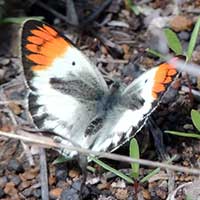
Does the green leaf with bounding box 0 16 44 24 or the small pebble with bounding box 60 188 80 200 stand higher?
the green leaf with bounding box 0 16 44 24

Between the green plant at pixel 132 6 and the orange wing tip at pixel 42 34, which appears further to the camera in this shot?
the green plant at pixel 132 6

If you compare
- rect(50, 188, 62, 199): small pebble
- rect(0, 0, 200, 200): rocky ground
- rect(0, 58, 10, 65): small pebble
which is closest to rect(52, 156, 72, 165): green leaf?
rect(0, 0, 200, 200): rocky ground

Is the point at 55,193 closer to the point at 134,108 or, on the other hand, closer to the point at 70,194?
the point at 70,194

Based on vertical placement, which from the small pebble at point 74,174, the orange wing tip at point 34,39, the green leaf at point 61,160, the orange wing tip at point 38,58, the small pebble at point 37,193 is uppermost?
the orange wing tip at point 34,39

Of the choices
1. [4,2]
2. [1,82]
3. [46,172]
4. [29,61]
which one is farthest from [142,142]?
[4,2]

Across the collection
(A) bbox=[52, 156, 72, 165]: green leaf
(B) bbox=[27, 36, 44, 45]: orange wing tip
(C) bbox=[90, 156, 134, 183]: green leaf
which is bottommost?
(A) bbox=[52, 156, 72, 165]: green leaf

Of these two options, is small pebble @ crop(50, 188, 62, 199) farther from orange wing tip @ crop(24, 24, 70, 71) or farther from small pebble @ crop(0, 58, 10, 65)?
small pebble @ crop(0, 58, 10, 65)

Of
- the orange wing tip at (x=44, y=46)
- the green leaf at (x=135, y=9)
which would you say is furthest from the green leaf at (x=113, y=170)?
the green leaf at (x=135, y=9)

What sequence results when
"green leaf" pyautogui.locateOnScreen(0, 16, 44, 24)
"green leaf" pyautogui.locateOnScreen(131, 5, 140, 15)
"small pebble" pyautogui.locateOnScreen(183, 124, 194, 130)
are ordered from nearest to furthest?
"small pebble" pyautogui.locateOnScreen(183, 124, 194, 130)
"green leaf" pyautogui.locateOnScreen(0, 16, 44, 24)
"green leaf" pyautogui.locateOnScreen(131, 5, 140, 15)

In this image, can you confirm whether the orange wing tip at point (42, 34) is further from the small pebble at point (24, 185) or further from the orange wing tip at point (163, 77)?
the small pebble at point (24, 185)
